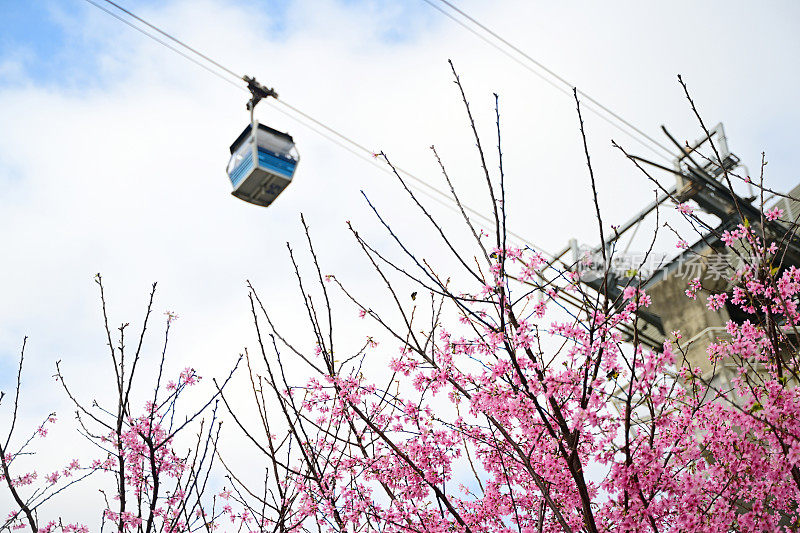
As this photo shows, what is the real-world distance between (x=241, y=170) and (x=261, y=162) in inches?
27.9

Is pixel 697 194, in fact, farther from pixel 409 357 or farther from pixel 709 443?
pixel 409 357

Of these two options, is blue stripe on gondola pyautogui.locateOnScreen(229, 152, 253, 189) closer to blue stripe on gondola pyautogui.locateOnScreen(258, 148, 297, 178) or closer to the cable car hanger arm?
blue stripe on gondola pyautogui.locateOnScreen(258, 148, 297, 178)

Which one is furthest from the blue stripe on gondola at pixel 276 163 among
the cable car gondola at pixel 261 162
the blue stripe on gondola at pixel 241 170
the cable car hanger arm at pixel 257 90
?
the cable car hanger arm at pixel 257 90

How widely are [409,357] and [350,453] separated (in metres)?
1.01

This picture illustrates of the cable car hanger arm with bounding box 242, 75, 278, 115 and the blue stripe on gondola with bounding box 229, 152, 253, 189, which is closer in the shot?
the cable car hanger arm with bounding box 242, 75, 278, 115

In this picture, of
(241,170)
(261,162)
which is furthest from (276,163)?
(241,170)

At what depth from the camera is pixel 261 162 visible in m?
11.3

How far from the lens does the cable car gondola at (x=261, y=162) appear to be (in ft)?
37.4

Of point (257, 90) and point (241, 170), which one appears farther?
point (241, 170)

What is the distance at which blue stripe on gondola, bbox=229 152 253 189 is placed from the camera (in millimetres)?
11538

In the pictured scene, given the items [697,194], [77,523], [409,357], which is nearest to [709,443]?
[409,357]

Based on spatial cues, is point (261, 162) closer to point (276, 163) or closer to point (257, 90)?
point (276, 163)

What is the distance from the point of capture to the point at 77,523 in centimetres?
630

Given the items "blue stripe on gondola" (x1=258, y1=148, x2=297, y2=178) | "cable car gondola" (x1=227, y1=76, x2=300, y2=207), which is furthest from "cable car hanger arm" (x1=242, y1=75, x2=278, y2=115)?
"blue stripe on gondola" (x1=258, y1=148, x2=297, y2=178)
